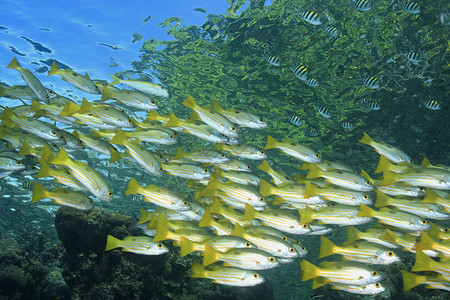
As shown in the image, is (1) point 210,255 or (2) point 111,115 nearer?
(1) point 210,255

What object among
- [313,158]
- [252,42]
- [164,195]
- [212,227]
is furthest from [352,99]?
[164,195]

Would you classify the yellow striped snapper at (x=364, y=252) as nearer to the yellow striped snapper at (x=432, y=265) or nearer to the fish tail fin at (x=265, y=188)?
the yellow striped snapper at (x=432, y=265)

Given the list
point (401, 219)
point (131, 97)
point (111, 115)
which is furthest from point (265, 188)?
point (111, 115)

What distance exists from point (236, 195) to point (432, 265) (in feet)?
13.3

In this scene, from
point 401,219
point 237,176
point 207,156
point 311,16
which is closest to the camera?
point 401,219

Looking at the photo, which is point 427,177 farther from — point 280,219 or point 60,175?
point 60,175

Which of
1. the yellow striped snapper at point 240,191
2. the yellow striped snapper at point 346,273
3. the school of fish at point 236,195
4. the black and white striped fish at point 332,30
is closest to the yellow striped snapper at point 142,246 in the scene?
the school of fish at point 236,195

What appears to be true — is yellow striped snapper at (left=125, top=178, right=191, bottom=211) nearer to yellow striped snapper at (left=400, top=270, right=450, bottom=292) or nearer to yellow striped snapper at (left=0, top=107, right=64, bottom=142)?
yellow striped snapper at (left=0, top=107, right=64, bottom=142)

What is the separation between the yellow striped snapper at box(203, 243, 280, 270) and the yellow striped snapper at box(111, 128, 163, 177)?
84.3 inches

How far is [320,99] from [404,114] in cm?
379

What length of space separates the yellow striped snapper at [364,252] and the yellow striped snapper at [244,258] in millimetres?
1264

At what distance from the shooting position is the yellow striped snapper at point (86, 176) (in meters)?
5.43

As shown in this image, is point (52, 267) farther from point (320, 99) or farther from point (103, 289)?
point (320, 99)

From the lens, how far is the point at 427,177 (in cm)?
582
